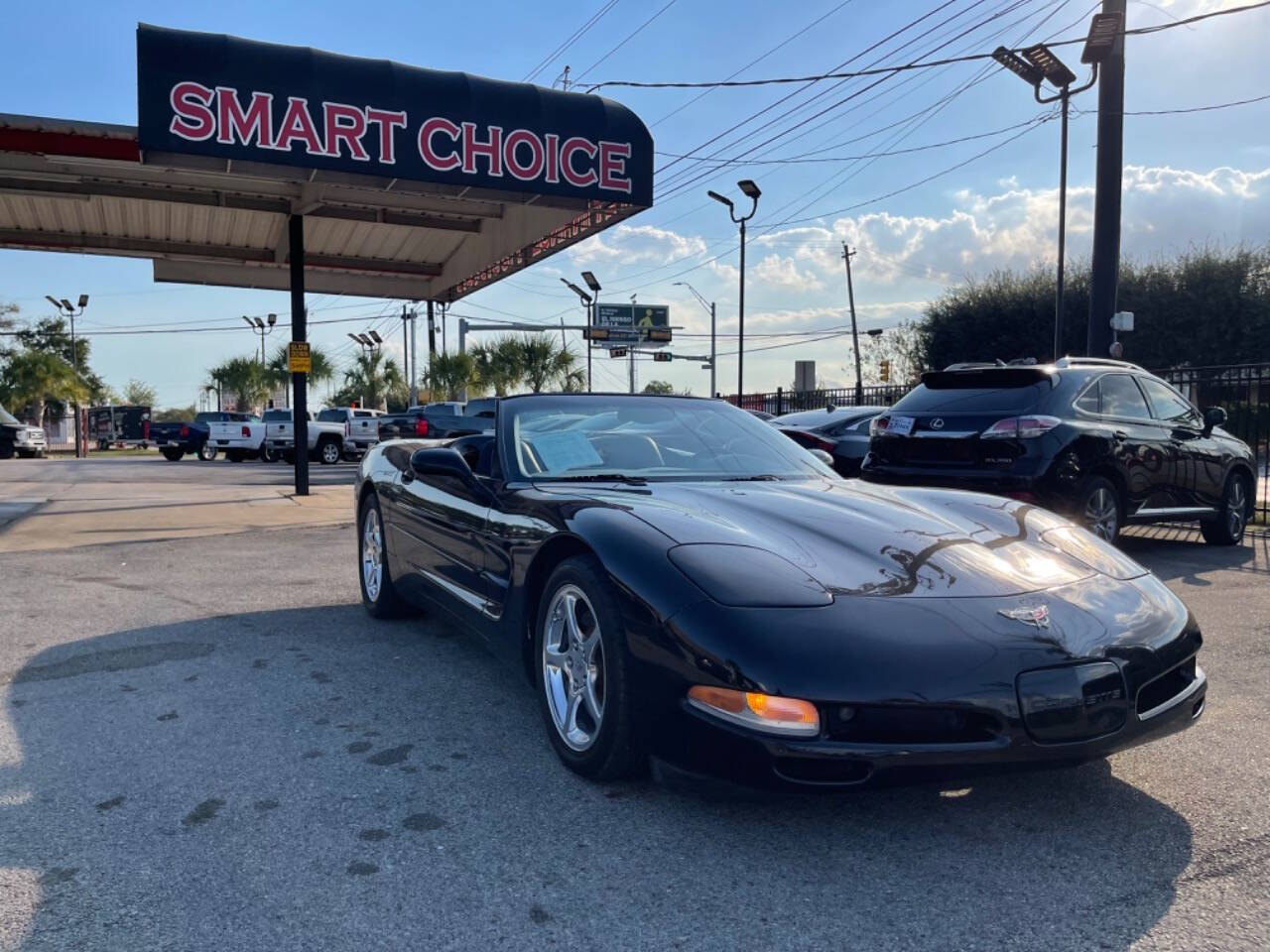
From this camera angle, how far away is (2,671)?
4.53 metres

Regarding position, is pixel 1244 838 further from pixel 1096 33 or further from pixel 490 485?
pixel 1096 33

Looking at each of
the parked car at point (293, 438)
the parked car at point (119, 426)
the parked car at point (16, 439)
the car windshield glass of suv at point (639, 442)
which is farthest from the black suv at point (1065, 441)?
the parked car at point (119, 426)

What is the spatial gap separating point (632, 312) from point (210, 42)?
64.3 meters

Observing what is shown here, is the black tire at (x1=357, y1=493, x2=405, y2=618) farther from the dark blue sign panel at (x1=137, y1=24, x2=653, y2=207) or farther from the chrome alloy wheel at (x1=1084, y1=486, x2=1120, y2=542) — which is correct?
the dark blue sign panel at (x1=137, y1=24, x2=653, y2=207)

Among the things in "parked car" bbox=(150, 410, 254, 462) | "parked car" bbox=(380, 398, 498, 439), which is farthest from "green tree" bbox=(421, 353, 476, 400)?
"parked car" bbox=(380, 398, 498, 439)

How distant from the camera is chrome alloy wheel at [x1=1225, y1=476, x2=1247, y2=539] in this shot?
8586 mm

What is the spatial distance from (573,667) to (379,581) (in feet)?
8.79

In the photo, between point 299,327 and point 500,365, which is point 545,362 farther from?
point 299,327

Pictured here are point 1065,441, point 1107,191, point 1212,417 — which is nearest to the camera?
point 1065,441

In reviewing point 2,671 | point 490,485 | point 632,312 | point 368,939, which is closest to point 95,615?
point 2,671

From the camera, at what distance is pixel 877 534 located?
315 cm

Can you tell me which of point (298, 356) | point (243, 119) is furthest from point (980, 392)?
point (298, 356)

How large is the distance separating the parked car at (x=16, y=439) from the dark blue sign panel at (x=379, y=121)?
2843 cm

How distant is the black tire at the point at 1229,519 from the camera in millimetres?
8547
